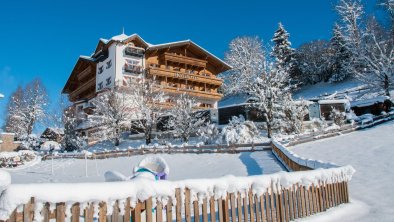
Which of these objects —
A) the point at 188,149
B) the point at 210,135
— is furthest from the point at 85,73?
the point at 188,149

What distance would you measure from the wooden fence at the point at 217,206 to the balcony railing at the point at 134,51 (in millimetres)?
40321

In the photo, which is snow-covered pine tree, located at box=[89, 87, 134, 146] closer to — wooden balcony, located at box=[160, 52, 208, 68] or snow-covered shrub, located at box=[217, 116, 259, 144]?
wooden balcony, located at box=[160, 52, 208, 68]

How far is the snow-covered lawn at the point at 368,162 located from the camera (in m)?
7.77

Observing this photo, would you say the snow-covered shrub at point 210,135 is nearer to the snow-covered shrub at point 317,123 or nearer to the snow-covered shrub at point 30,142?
the snow-covered shrub at point 317,123

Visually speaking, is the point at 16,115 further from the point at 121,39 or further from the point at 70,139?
the point at 121,39

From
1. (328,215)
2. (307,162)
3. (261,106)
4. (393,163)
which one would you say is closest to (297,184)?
(328,215)

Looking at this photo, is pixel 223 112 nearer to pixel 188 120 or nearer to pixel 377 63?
pixel 188 120

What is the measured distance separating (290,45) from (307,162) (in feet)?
178

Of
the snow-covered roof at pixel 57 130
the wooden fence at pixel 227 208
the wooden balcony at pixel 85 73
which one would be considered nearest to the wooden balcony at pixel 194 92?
the wooden balcony at pixel 85 73

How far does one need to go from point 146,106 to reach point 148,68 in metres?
11.4

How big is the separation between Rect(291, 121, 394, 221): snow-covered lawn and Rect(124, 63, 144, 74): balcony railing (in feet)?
93.1

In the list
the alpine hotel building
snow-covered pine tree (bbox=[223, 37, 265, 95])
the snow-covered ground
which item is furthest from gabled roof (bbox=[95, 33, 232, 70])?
the snow-covered ground

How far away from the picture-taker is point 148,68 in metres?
44.6

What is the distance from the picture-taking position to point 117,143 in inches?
1403
